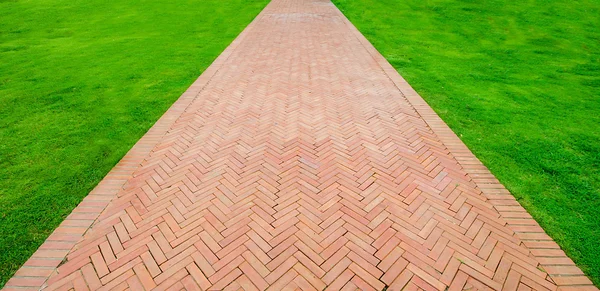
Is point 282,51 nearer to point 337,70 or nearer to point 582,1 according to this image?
point 337,70

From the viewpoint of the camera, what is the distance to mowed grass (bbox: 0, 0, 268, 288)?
11.7ft

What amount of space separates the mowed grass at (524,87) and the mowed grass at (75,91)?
5.66 m

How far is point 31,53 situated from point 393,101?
1112 cm

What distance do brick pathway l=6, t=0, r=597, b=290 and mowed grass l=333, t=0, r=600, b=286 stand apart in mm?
398

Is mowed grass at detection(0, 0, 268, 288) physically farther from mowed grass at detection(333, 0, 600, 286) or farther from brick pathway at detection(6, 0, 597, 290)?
mowed grass at detection(333, 0, 600, 286)

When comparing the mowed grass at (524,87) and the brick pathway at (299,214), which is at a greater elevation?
the mowed grass at (524,87)

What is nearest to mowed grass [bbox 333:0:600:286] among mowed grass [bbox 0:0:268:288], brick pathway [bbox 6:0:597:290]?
brick pathway [bbox 6:0:597:290]

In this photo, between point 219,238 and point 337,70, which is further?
point 337,70

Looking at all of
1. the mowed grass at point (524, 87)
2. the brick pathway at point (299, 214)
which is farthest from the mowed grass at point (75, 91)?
the mowed grass at point (524, 87)

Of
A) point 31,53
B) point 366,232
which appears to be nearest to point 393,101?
point 366,232

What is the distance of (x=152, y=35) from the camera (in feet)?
36.4

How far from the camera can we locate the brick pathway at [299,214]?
2754mm

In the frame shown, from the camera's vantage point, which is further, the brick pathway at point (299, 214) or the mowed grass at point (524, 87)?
the mowed grass at point (524, 87)

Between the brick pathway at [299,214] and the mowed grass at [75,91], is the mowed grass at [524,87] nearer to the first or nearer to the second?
the brick pathway at [299,214]
